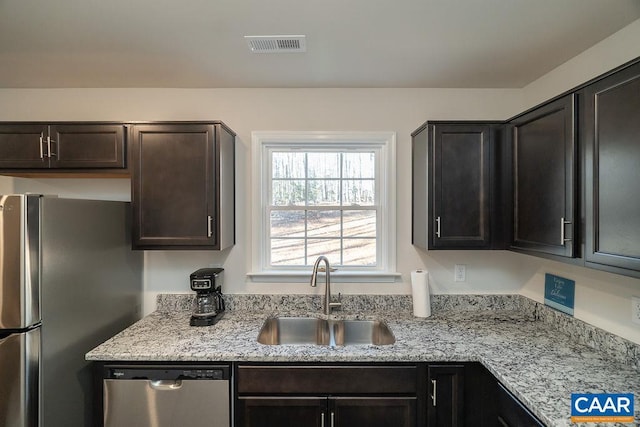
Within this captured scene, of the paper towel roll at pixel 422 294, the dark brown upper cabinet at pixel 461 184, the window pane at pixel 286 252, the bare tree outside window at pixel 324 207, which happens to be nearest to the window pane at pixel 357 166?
the bare tree outside window at pixel 324 207

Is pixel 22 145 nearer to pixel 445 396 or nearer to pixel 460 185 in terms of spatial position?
pixel 460 185

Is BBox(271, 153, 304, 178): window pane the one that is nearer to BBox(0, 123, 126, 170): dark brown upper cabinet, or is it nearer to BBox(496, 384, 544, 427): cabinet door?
BBox(0, 123, 126, 170): dark brown upper cabinet

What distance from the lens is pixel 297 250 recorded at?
2.42m

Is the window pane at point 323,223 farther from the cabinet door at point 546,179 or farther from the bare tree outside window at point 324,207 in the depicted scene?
the cabinet door at point 546,179

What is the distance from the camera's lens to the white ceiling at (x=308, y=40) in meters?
1.42

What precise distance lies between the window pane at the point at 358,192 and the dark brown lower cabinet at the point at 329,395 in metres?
1.18

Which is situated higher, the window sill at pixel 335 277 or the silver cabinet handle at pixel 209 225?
the silver cabinet handle at pixel 209 225

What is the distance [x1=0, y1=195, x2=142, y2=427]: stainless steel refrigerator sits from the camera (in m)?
1.46

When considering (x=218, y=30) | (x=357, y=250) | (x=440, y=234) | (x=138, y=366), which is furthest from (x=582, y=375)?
(x=218, y=30)

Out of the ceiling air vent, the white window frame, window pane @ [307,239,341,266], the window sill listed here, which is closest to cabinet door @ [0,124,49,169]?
the white window frame

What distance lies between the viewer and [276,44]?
171 centimetres

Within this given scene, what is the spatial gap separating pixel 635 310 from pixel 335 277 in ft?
5.29

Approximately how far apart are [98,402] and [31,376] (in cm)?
34

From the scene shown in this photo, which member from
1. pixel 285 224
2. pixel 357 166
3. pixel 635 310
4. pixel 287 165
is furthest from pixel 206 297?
pixel 635 310
